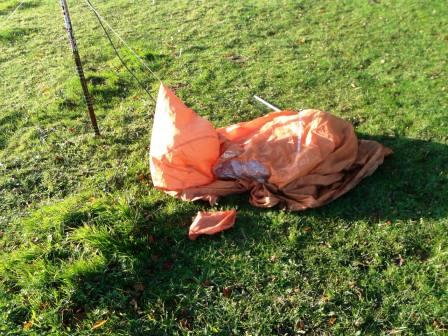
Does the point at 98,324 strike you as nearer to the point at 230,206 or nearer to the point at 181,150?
the point at 230,206

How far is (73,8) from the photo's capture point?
10.2 meters

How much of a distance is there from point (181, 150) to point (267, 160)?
88 centimetres

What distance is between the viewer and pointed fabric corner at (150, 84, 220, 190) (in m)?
4.35

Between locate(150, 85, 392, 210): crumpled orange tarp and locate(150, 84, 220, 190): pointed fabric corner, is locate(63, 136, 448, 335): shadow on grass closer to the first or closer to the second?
locate(150, 85, 392, 210): crumpled orange tarp

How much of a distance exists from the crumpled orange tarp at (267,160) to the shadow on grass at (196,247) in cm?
15

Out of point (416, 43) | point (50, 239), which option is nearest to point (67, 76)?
point (50, 239)

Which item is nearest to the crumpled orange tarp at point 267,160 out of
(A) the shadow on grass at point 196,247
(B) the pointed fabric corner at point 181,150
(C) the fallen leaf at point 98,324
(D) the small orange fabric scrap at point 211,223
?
(B) the pointed fabric corner at point 181,150

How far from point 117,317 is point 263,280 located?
3.97 ft

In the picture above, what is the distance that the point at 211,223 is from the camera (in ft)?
13.3

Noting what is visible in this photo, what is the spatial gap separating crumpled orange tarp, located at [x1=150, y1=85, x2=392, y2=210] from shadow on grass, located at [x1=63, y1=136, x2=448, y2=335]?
0.15 meters

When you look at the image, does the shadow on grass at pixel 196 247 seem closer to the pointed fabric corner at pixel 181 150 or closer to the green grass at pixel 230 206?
the green grass at pixel 230 206

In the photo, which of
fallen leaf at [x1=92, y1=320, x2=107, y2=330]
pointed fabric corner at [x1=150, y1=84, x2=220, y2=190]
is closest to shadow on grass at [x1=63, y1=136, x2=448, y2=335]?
fallen leaf at [x1=92, y1=320, x2=107, y2=330]

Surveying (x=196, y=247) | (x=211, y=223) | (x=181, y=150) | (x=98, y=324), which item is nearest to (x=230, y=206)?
(x=211, y=223)

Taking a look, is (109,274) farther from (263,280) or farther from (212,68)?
(212,68)
